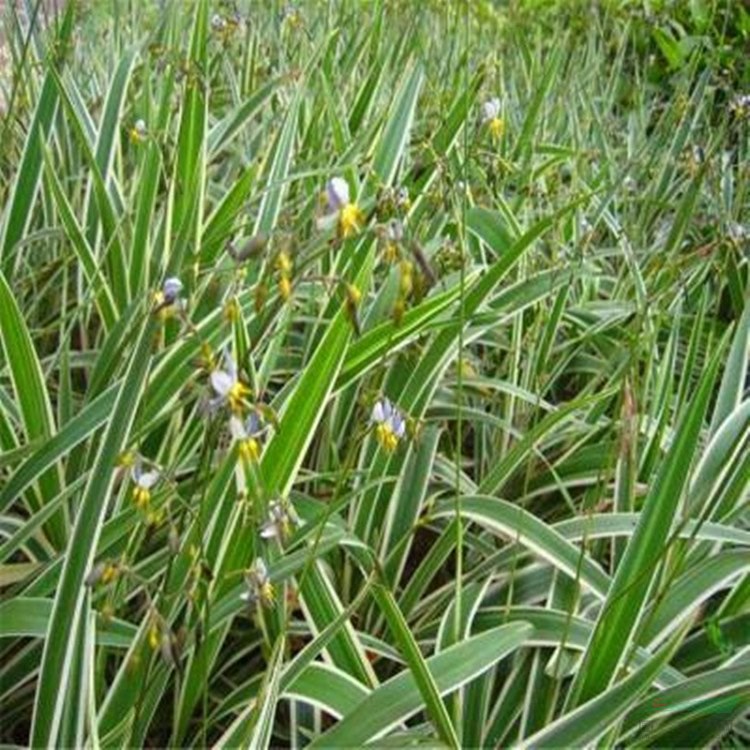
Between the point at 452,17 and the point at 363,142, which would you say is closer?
the point at 363,142

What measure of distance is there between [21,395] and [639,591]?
→ 0.73 meters

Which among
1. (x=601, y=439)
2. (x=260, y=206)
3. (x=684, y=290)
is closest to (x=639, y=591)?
(x=601, y=439)

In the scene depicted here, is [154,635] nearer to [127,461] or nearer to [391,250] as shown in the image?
[127,461]

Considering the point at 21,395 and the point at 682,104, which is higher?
the point at 682,104

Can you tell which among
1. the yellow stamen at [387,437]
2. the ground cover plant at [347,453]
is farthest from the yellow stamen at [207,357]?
the yellow stamen at [387,437]

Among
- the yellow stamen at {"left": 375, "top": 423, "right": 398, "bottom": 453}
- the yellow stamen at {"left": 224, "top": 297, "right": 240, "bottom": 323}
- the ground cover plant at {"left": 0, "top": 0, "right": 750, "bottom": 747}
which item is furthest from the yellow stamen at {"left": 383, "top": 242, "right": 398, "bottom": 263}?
the yellow stamen at {"left": 375, "top": 423, "right": 398, "bottom": 453}

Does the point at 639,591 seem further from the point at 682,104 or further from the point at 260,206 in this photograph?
the point at 682,104

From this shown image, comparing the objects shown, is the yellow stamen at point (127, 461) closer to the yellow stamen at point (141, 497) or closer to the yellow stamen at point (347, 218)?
the yellow stamen at point (141, 497)

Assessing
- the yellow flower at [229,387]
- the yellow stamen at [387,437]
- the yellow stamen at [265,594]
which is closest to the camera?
the yellow flower at [229,387]

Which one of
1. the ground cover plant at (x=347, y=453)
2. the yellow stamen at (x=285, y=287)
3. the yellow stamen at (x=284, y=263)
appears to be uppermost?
the yellow stamen at (x=284, y=263)

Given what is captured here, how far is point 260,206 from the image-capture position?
193cm

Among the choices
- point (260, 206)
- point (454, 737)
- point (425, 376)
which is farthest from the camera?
point (260, 206)

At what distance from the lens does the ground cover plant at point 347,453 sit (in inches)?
44.1

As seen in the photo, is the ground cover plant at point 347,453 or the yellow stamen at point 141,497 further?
the ground cover plant at point 347,453
